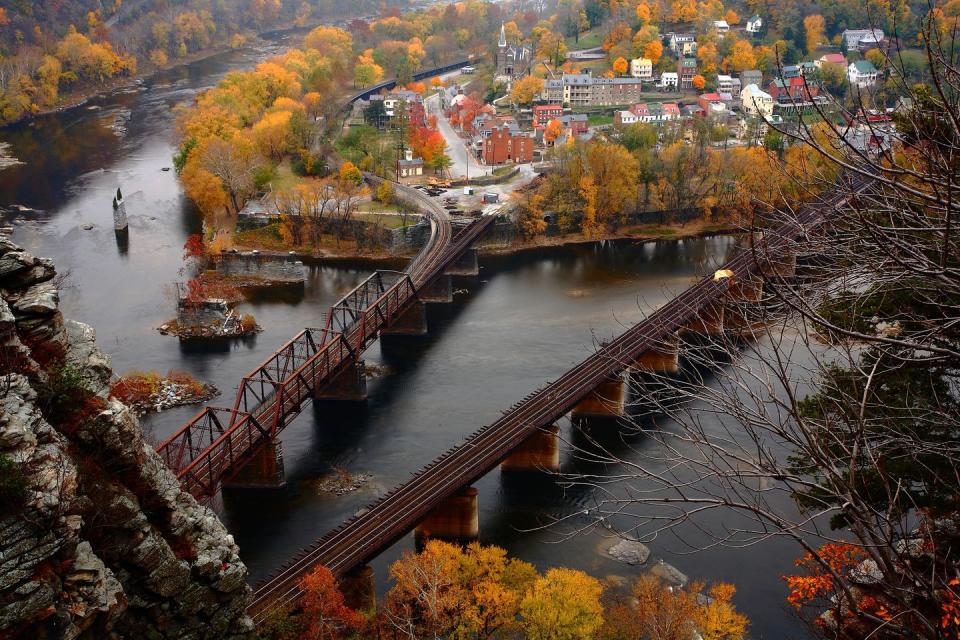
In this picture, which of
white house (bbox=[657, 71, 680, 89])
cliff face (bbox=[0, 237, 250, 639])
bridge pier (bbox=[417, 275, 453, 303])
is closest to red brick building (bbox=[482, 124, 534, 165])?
bridge pier (bbox=[417, 275, 453, 303])

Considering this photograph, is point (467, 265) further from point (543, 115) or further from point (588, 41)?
Answer: point (588, 41)

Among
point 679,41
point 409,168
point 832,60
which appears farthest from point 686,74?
point 409,168

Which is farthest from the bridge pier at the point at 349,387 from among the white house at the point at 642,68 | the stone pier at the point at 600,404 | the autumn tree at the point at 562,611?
the white house at the point at 642,68

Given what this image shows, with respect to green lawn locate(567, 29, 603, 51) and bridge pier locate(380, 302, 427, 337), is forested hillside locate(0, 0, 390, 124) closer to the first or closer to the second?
green lawn locate(567, 29, 603, 51)

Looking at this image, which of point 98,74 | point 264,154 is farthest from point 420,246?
point 98,74

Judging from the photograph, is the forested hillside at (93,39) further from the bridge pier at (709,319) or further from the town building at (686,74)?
the bridge pier at (709,319)

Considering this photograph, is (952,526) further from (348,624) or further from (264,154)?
(264,154)
